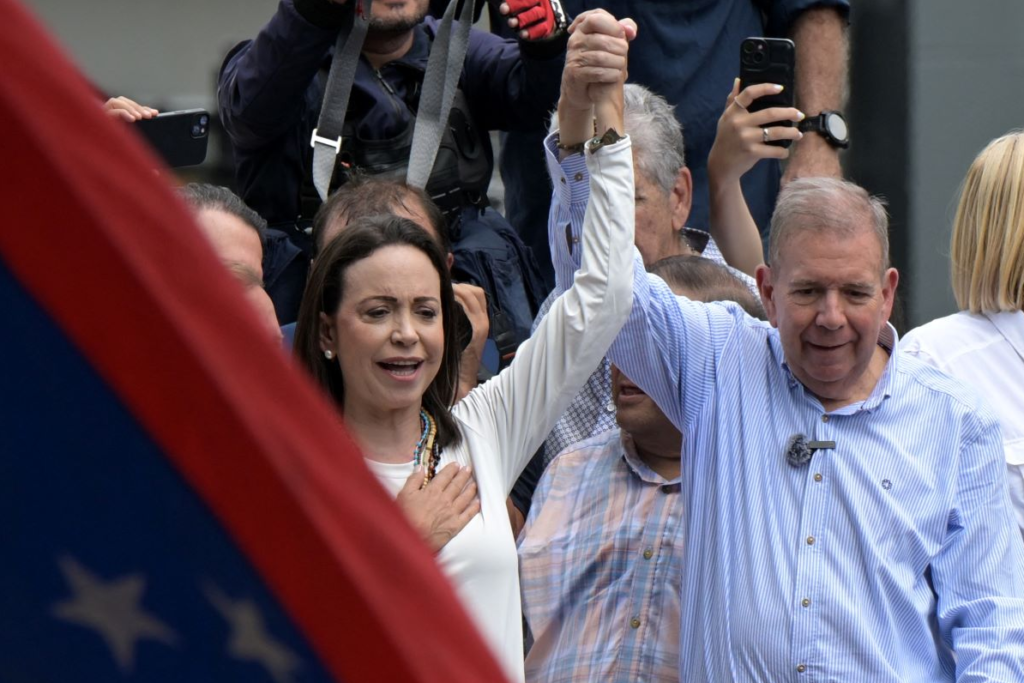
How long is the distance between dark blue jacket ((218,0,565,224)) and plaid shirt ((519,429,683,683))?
1061 millimetres

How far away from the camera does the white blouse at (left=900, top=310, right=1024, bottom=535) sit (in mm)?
3689

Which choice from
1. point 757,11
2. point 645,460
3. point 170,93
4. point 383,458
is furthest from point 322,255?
point 170,93

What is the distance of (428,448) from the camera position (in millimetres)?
3012

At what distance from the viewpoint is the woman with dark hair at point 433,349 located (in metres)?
2.99

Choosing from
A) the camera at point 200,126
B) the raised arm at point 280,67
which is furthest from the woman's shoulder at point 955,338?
the camera at point 200,126

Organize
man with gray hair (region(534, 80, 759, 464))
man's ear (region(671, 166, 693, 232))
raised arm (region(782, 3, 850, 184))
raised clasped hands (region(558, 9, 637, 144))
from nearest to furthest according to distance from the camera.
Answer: raised clasped hands (region(558, 9, 637, 144)), man with gray hair (region(534, 80, 759, 464)), man's ear (region(671, 166, 693, 232)), raised arm (region(782, 3, 850, 184))

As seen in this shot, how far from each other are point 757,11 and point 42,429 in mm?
4387

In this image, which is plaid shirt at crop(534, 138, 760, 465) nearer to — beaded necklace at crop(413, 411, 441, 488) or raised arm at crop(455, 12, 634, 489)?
raised arm at crop(455, 12, 634, 489)

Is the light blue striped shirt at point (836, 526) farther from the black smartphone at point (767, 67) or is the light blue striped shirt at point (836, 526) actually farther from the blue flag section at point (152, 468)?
the blue flag section at point (152, 468)

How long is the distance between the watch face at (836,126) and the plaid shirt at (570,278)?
0.60 metres

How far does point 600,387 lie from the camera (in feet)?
12.6

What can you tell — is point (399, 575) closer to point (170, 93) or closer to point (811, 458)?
point (811, 458)

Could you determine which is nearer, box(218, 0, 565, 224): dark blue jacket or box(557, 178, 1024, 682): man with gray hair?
box(557, 178, 1024, 682): man with gray hair

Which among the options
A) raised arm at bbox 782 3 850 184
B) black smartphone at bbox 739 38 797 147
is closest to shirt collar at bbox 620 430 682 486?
black smartphone at bbox 739 38 797 147
